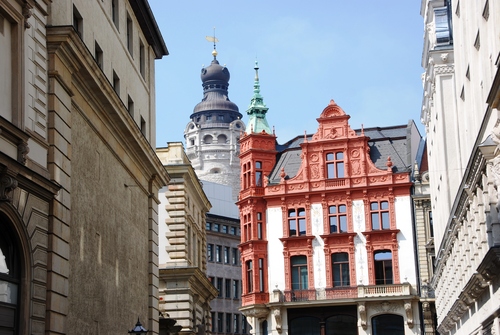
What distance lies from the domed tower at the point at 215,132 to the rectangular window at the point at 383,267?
8659 centimetres

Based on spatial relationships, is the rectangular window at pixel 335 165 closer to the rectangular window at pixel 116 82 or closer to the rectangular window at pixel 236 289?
the rectangular window at pixel 236 289

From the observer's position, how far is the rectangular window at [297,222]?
69375mm

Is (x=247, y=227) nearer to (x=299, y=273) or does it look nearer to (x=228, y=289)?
(x=299, y=273)

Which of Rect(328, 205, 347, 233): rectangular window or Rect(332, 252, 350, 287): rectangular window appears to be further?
Rect(328, 205, 347, 233): rectangular window

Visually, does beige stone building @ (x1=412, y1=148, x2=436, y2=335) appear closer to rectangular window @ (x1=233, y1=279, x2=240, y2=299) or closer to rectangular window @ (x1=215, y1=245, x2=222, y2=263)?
rectangular window @ (x1=215, y1=245, x2=222, y2=263)

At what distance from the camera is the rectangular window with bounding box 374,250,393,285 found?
66875 mm

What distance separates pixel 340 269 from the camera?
67875 mm

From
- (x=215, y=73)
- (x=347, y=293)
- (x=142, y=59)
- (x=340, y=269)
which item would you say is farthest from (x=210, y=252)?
(x=215, y=73)

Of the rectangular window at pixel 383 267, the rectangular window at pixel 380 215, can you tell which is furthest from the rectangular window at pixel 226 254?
the rectangular window at pixel 383 267

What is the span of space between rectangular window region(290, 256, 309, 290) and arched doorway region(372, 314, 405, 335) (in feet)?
19.7

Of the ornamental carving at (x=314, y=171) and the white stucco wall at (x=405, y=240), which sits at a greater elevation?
the ornamental carving at (x=314, y=171)

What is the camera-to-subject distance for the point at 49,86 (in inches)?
937

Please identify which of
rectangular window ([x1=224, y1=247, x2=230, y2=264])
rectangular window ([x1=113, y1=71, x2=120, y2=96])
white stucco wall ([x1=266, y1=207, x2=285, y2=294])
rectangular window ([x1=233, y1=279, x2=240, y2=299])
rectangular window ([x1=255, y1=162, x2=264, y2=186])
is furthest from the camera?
rectangular window ([x1=233, y1=279, x2=240, y2=299])

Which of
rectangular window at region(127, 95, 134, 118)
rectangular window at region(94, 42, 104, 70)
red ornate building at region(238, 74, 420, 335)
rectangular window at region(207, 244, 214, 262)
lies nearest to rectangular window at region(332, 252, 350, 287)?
red ornate building at region(238, 74, 420, 335)
